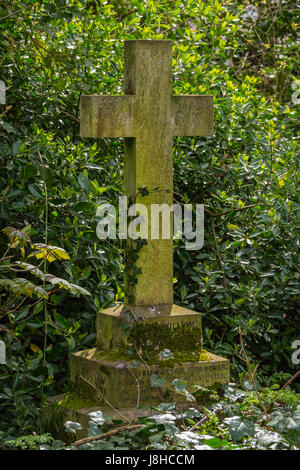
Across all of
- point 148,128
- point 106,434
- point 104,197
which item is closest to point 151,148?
point 148,128

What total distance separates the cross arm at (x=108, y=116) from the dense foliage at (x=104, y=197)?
0.44 meters

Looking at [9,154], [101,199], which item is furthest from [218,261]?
[9,154]

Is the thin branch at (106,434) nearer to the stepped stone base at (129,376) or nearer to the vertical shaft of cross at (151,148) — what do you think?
the stepped stone base at (129,376)

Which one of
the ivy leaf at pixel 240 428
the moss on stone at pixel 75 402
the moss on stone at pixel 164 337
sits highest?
the moss on stone at pixel 164 337

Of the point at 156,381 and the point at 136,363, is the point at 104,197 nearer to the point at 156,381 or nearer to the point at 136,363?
the point at 136,363

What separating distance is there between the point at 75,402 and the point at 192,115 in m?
1.56

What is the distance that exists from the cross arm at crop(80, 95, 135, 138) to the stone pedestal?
88cm

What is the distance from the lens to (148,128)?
3.96 meters

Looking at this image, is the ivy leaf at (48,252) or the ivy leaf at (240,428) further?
the ivy leaf at (48,252)

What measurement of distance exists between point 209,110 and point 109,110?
0.59m

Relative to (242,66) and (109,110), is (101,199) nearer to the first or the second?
(109,110)

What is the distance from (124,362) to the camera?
3.81 m

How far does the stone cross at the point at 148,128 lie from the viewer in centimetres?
390

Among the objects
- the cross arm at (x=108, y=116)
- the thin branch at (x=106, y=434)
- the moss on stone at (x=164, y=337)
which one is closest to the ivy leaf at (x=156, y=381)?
the thin branch at (x=106, y=434)
